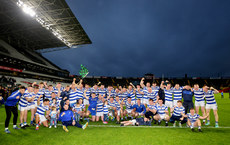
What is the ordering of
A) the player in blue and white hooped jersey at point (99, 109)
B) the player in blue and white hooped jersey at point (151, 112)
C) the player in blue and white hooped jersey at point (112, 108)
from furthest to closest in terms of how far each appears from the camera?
the player in blue and white hooped jersey at point (112, 108), the player in blue and white hooped jersey at point (99, 109), the player in blue and white hooped jersey at point (151, 112)

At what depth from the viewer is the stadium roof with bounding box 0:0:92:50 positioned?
52.8 ft

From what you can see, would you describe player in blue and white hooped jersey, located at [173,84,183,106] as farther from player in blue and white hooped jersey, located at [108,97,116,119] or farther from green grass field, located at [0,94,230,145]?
player in blue and white hooped jersey, located at [108,97,116,119]

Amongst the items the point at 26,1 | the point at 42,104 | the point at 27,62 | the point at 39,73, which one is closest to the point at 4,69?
the point at 27,62

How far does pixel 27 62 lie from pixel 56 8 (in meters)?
A: 19.9

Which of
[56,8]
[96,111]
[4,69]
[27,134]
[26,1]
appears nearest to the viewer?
[27,134]

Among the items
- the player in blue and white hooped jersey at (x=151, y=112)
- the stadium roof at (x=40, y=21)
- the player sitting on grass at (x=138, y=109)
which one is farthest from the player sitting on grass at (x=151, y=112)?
the stadium roof at (x=40, y=21)

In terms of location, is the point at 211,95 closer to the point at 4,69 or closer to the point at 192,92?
the point at 192,92

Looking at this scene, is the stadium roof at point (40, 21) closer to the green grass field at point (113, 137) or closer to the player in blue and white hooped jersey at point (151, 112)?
the green grass field at point (113, 137)

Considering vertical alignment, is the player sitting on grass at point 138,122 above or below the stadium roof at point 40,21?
below

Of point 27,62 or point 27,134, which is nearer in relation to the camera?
point 27,134

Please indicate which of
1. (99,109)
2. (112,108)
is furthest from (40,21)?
(112,108)

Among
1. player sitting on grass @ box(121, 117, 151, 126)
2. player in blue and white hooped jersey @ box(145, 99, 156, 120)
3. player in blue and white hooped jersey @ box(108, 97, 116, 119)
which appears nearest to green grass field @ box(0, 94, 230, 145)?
player sitting on grass @ box(121, 117, 151, 126)

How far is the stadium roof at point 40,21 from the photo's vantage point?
52.8ft

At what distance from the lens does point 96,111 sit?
7797mm
